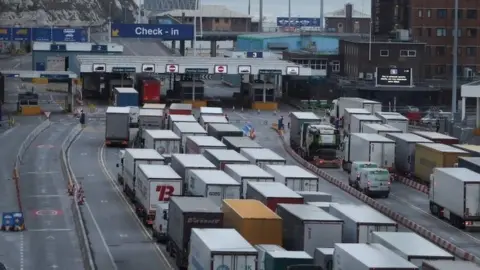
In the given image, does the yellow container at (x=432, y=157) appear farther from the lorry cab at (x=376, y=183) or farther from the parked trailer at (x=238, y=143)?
the parked trailer at (x=238, y=143)

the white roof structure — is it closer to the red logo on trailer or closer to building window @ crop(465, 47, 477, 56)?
building window @ crop(465, 47, 477, 56)

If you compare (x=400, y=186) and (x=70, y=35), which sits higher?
(x=70, y=35)

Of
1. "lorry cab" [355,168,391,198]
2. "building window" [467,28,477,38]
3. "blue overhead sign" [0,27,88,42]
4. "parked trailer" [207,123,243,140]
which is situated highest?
"building window" [467,28,477,38]

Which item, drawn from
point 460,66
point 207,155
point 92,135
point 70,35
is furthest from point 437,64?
point 207,155

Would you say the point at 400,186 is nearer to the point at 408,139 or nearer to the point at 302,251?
the point at 408,139

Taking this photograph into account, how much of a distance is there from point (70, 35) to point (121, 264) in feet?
269

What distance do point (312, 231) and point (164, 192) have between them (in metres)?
10.4

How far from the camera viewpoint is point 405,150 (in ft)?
203

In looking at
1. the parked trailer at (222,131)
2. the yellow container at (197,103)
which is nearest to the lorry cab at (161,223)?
the parked trailer at (222,131)

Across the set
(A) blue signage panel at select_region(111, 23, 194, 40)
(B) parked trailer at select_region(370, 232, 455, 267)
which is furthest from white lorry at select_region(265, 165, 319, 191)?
(A) blue signage panel at select_region(111, 23, 194, 40)

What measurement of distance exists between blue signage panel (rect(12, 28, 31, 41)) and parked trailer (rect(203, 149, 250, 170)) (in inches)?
2433

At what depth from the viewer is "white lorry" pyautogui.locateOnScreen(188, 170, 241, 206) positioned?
4528cm

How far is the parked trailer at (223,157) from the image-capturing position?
174 feet

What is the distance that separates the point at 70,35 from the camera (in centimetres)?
12000
